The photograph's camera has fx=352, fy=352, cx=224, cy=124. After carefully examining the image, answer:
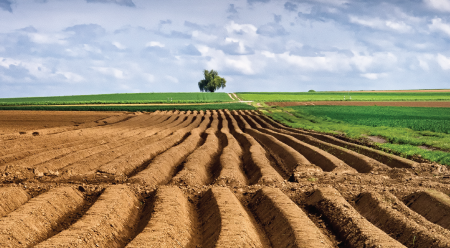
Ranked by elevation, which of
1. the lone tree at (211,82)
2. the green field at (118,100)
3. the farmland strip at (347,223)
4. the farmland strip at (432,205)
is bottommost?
the farmland strip at (432,205)

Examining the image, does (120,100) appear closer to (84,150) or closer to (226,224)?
(84,150)

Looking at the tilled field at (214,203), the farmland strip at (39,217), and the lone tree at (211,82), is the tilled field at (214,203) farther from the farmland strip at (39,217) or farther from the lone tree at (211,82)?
the lone tree at (211,82)

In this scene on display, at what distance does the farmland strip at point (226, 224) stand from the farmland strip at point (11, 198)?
3.52 metres

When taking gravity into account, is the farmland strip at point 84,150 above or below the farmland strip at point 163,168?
above

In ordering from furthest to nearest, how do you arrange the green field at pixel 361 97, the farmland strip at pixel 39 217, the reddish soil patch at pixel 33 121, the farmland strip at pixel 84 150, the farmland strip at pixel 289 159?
the green field at pixel 361 97 < the reddish soil patch at pixel 33 121 < the farmland strip at pixel 289 159 < the farmland strip at pixel 84 150 < the farmland strip at pixel 39 217

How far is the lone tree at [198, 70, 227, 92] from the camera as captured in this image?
119750mm

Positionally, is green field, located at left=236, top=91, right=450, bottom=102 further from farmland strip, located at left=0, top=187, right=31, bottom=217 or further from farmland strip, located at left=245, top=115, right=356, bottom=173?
farmland strip, located at left=0, top=187, right=31, bottom=217

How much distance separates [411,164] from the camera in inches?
450

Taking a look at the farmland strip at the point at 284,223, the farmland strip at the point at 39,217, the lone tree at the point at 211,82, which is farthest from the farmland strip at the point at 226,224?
the lone tree at the point at 211,82

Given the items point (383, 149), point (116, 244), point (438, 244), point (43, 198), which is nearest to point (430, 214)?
point (438, 244)

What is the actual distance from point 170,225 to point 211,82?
115 m

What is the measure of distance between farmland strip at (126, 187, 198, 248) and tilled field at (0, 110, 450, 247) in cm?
2

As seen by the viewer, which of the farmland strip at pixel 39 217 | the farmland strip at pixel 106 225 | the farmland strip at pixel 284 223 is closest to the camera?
the farmland strip at pixel 106 225

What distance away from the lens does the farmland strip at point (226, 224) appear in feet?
16.3
